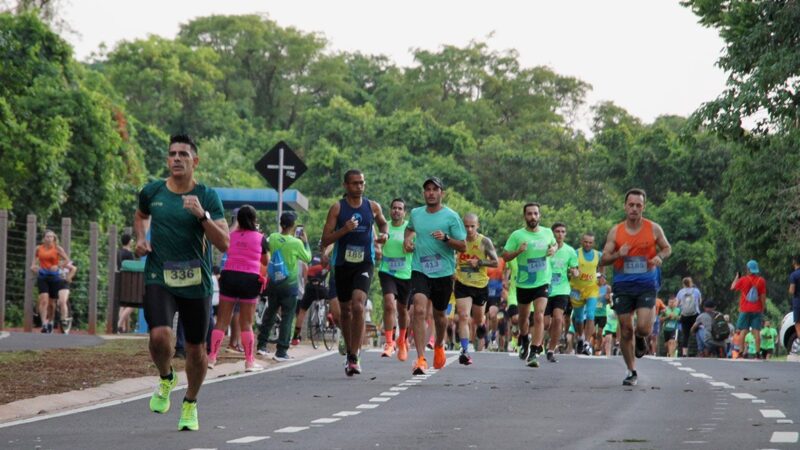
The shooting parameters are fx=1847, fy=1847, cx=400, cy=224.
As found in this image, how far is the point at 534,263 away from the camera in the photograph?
74.5 ft

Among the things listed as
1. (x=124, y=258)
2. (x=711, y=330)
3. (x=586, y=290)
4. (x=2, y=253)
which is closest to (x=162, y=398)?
(x=586, y=290)

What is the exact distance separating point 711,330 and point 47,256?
13.6 metres

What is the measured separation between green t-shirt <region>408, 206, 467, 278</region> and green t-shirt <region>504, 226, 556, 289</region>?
3554 millimetres

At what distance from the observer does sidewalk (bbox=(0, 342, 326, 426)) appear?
14.1 m

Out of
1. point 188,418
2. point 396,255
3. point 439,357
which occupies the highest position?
point 396,255

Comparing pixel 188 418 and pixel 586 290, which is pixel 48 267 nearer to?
pixel 586 290

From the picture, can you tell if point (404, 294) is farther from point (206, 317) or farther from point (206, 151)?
point (206, 151)

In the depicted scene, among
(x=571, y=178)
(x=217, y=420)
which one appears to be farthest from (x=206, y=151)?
(x=217, y=420)

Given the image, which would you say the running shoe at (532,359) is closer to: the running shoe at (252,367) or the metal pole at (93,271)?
the running shoe at (252,367)

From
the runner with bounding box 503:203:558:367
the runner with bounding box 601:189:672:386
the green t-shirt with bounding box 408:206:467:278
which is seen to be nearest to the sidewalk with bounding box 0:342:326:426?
the green t-shirt with bounding box 408:206:467:278

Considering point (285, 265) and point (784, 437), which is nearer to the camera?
point (784, 437)

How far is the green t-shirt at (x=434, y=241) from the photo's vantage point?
739 inches

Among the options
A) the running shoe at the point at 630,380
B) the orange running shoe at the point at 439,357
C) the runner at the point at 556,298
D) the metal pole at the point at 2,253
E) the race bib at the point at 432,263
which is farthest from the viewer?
the metal pole at the point at 2,253

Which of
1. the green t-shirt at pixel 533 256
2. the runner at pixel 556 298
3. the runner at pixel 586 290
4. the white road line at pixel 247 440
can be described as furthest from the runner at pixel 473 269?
the white road line at pixel 247 440
